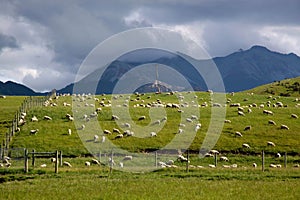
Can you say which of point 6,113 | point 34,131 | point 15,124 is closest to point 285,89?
point 6,113

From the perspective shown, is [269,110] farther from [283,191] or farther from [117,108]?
[283,191]

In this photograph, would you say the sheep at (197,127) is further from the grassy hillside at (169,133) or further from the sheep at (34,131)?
the sheep at (34,131)

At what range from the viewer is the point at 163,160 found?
5419cm

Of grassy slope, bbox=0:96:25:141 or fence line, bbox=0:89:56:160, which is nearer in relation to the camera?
fence line, bbox=0:89:56:160

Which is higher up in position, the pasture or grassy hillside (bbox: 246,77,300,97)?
grassy hillside (bbox: 246,77,300,97)

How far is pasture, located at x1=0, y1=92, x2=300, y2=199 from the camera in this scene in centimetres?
3077

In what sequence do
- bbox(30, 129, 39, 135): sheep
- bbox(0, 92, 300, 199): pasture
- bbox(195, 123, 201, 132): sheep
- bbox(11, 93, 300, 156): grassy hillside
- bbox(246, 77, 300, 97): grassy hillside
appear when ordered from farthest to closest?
bbox(246, 77, 300, 97): grassy hillside, bbox(195, 123, 201, 132): sheep, bbox(30, 129, 39, 135): sheep, bbox(11, 93, 300, 156): grassy hillside, bbox(0, 92, 300, 199): pasture

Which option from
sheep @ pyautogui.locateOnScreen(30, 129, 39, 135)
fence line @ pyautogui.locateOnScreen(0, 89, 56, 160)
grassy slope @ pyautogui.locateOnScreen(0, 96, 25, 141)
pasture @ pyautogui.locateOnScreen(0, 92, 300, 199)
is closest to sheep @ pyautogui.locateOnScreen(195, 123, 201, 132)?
pasture @ pyautogui.locateOnScreen(0, 92, 300, 199)

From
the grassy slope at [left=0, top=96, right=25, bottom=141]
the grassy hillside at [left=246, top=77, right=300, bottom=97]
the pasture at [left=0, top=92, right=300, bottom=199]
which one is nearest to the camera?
the pasture at [left=0, top=92, right=300, bottom=199]

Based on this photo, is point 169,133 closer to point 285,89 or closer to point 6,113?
point 6,113

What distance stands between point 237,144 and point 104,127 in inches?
702

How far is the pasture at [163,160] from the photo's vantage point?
30766 mm

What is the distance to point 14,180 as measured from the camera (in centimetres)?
3972

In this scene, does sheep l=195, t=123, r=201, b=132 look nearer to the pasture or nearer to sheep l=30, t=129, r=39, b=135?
the pasture
